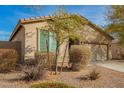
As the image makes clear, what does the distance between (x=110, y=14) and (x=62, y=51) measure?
5884 millimetres

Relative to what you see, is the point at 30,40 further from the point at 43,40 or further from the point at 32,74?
the point at 32,74

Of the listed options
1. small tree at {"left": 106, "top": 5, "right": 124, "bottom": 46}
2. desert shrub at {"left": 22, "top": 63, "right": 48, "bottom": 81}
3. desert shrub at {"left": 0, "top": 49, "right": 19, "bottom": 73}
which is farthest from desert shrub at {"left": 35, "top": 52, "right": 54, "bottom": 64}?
small tree at {"left": 106, "top": 5, "right": 124, "bottom": 46}

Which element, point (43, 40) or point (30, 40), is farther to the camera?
point (43, 40)

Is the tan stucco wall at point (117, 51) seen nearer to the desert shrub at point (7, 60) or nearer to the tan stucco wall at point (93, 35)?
the tan stucco wall at point (93, 35)

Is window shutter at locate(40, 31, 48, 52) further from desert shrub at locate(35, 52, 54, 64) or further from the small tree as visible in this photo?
the small tree

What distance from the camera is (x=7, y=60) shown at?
11531 mm

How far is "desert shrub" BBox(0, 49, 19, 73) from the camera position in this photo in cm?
1147

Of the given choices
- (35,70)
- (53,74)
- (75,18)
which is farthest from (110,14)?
(35,70)

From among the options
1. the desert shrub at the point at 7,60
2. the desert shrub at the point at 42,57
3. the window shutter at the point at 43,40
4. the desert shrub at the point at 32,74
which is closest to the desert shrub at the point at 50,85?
the desert shrub at the point at 32,74

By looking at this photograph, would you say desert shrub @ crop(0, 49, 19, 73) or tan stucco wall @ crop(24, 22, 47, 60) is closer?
desert shrub @ crop(0, 49, 19, 73)

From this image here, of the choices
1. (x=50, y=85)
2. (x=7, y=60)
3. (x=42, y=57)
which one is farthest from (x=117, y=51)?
(x=50, y=85)

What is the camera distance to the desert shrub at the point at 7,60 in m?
11.5

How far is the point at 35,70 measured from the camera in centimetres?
943
